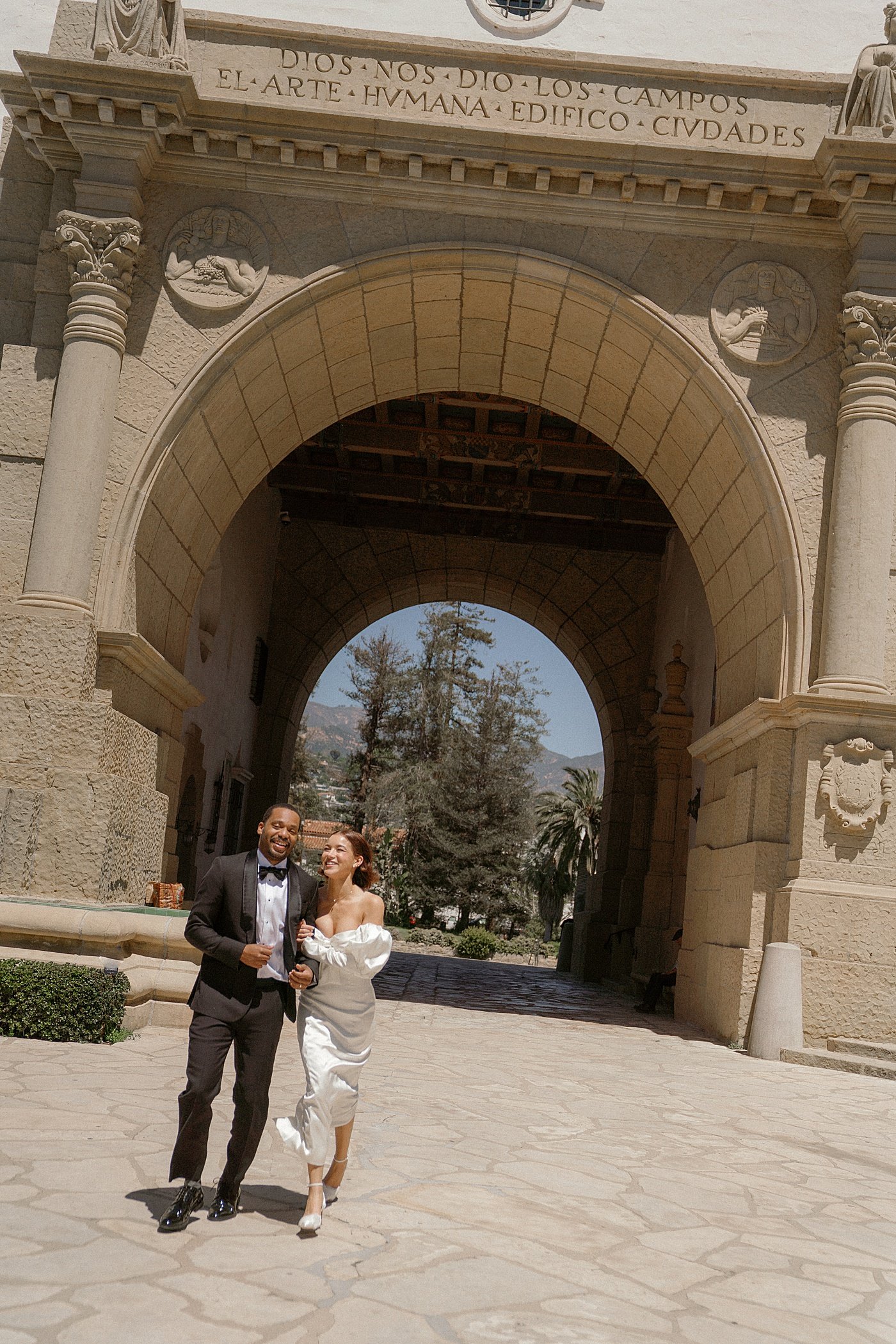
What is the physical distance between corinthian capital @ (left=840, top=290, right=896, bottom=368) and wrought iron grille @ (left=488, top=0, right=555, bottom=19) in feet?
13.6

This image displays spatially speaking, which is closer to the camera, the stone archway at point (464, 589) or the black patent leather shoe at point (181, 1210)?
the black patent leather shoe at point (181, 1210)

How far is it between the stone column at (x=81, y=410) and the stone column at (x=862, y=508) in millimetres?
5988

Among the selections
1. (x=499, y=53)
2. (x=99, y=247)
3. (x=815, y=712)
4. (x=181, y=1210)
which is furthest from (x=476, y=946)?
(x=181, y=1210)

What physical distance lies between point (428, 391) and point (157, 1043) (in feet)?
25.2

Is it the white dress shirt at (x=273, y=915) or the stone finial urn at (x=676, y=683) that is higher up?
the stone finial urn at (x=676, y=683)

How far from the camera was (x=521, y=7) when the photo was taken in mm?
11227

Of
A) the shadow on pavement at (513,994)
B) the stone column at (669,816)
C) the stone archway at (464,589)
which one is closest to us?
the shadow on pavement at (513,994)

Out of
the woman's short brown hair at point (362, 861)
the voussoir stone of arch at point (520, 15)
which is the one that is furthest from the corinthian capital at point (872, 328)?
the woman's short brown hair at point (362, 861)

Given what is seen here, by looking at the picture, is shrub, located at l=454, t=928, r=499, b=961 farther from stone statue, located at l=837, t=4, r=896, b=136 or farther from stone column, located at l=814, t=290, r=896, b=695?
stone statue, located at l=837, t=4, r=896, b=136

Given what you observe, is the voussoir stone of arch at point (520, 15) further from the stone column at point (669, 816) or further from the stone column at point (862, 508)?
the stone column at point (669, 816)

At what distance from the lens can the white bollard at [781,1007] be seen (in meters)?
8.83

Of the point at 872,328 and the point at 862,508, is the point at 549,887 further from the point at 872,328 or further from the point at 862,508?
the point at 872,328

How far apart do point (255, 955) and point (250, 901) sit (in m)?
0.23

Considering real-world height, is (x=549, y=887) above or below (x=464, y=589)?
below
